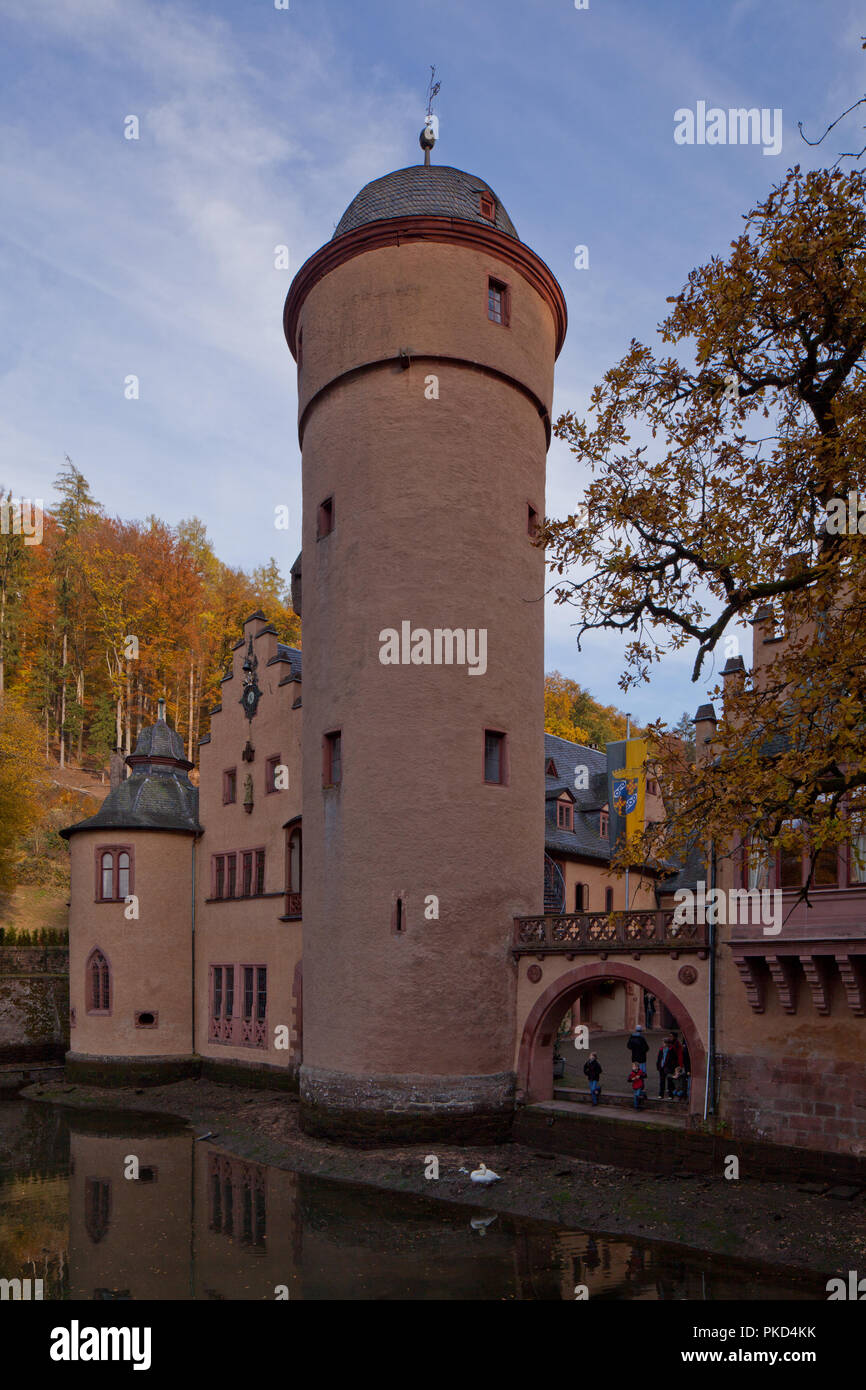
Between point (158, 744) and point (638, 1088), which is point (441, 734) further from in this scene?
point (158, 744)

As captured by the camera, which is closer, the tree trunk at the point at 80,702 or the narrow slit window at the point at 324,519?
the narrow slit window at the point at 324,519

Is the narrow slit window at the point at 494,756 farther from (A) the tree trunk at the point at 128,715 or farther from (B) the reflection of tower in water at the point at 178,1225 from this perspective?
(A) the tree trunk at the point at 128,715

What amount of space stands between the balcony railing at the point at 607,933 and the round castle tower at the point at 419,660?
577 mm

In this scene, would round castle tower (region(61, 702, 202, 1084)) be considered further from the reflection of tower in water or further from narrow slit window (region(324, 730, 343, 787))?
narrow slit window (region(324, 730, 343, 787))

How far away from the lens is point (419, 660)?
20.7m

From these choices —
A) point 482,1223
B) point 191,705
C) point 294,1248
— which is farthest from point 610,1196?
point 191,705

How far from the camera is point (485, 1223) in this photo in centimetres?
1504

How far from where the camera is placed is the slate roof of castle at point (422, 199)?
22.2 metres

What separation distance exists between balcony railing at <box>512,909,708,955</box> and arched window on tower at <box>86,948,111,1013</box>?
1481 cm

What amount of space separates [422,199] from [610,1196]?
20.0m

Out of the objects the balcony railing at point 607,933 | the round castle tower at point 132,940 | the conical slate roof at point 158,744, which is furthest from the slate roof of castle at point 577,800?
the conical slate roof at point 158,744

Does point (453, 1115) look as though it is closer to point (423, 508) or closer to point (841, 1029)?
point (841, 1029)

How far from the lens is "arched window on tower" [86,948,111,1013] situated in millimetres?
29703
